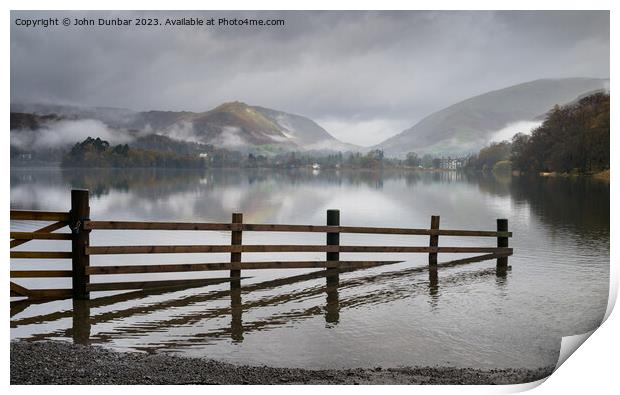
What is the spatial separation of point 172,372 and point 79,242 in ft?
11.2

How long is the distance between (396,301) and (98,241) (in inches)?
401

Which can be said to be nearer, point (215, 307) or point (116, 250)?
point (215, 307)

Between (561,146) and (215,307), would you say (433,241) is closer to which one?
(215,307)

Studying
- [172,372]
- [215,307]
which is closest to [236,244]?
[215,307]

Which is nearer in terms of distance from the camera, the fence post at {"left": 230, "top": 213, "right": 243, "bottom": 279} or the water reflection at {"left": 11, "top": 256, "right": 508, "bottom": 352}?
the water reflection at {"left": 11, "top": 256, "right": 508, "bottom": 352}

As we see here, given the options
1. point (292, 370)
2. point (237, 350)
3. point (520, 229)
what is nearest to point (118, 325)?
point (237, 350)

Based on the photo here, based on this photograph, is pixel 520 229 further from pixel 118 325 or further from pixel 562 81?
pixel 118 325

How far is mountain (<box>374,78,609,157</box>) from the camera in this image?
55.7 ft

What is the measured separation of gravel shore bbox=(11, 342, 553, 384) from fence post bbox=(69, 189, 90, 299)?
225 cm

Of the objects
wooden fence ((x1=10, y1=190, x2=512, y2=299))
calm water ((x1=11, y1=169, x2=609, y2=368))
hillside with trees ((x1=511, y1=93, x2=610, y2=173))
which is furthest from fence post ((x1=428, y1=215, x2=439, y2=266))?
hillside with trees ((x1=511, y1=93, x2=610, y2=173))

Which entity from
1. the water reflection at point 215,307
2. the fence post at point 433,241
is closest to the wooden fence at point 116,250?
the water reflection at point 215,307

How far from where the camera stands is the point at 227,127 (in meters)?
15.8

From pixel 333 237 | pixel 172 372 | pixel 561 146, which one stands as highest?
pixel 561 146

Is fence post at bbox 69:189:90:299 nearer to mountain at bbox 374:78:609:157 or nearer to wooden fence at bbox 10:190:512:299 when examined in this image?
wooden fence at bbox 10:190:512:299
